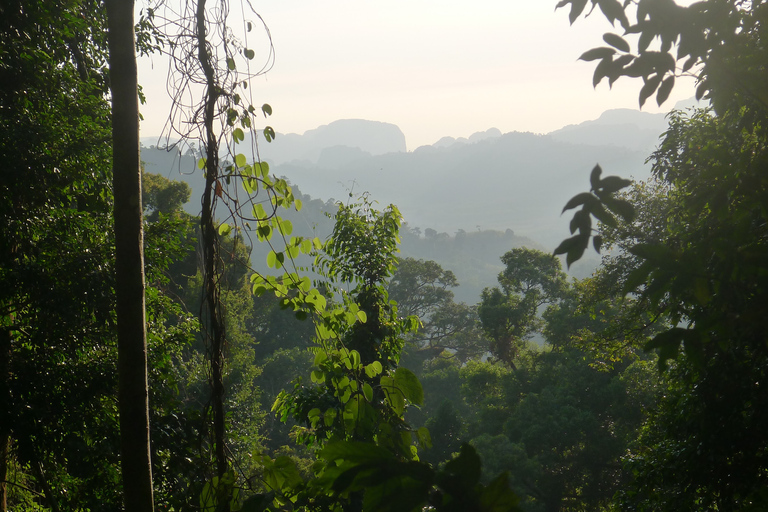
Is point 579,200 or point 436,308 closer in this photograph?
point 579,200

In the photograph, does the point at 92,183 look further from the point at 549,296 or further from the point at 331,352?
the point at 549,296

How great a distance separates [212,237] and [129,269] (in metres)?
0.33

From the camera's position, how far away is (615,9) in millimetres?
1261

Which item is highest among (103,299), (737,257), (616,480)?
(737,257)

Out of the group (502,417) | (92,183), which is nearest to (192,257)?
(502,417)

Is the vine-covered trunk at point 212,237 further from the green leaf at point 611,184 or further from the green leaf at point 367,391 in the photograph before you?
the green leaf at point 611,184

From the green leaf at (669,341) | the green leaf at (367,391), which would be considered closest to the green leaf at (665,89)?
the green leaf at (669,341)

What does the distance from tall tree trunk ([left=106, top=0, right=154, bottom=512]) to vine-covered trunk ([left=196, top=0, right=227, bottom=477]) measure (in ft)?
0.82

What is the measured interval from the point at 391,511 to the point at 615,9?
1265mm

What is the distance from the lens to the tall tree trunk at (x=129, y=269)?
1524 mm

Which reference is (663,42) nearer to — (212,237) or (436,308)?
(212,237)

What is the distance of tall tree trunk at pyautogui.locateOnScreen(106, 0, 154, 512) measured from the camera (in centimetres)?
152

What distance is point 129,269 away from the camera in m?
1.54

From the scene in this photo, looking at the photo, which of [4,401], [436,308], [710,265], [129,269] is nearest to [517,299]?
[436,308]
